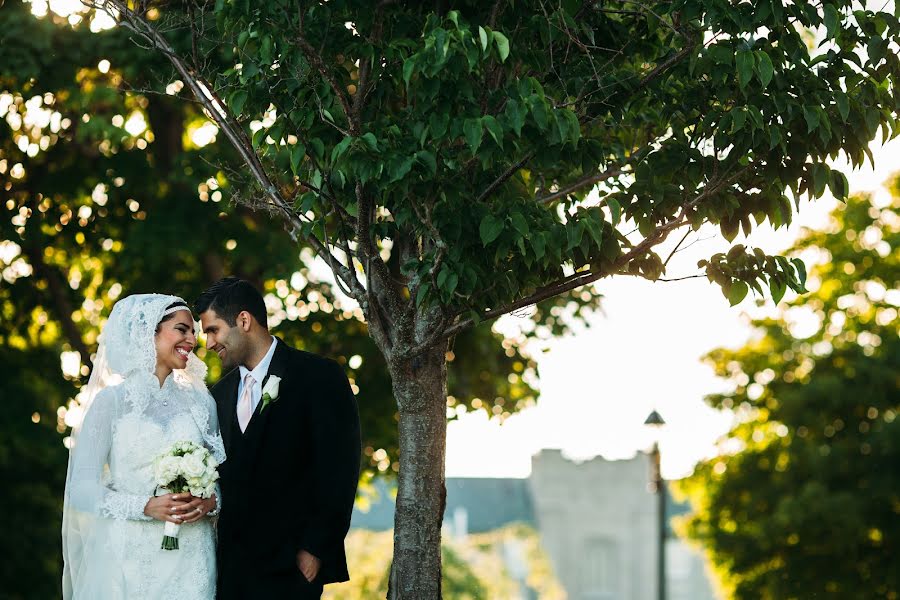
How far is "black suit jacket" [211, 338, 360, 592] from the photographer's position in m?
6.15

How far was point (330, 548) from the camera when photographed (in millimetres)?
6160

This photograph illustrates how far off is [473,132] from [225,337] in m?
1.73

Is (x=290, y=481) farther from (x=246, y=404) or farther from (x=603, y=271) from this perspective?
(x=603, y=271)

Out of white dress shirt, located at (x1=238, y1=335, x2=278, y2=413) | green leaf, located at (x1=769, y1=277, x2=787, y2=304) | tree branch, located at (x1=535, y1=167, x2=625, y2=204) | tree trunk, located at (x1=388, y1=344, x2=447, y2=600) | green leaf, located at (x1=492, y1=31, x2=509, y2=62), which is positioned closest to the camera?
green leaf, located at (x1=492, y1=31, x2=509, y2=62)

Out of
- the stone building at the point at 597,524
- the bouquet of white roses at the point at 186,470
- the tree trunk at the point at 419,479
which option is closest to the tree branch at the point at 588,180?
the tree trunk at the point at 419,479

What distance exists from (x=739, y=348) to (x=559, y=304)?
1232 centimetres

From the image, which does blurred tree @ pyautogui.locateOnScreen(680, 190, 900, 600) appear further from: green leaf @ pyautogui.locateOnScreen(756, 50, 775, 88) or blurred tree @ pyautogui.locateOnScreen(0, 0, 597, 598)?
green leaf @ pyautogui.locateOnScreen(756, 50, 775, 88)

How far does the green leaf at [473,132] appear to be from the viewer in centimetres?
535

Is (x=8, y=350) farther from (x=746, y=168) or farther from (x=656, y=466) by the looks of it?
(x=746, y=168)

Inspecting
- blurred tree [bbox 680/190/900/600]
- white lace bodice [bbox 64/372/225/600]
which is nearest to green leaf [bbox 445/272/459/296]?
white lace bodice [bbox 64/372/225/600]

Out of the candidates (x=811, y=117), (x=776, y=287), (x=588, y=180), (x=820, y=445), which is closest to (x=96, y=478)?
(x=776, y=287)

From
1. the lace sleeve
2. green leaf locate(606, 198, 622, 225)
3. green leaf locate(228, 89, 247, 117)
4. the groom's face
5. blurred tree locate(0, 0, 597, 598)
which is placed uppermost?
Result: blurred tree locate(0, 0, 597, 598)

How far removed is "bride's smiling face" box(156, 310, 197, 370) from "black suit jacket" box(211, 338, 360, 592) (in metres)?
0.42

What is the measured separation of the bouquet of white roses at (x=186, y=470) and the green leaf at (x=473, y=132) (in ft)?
6.16
